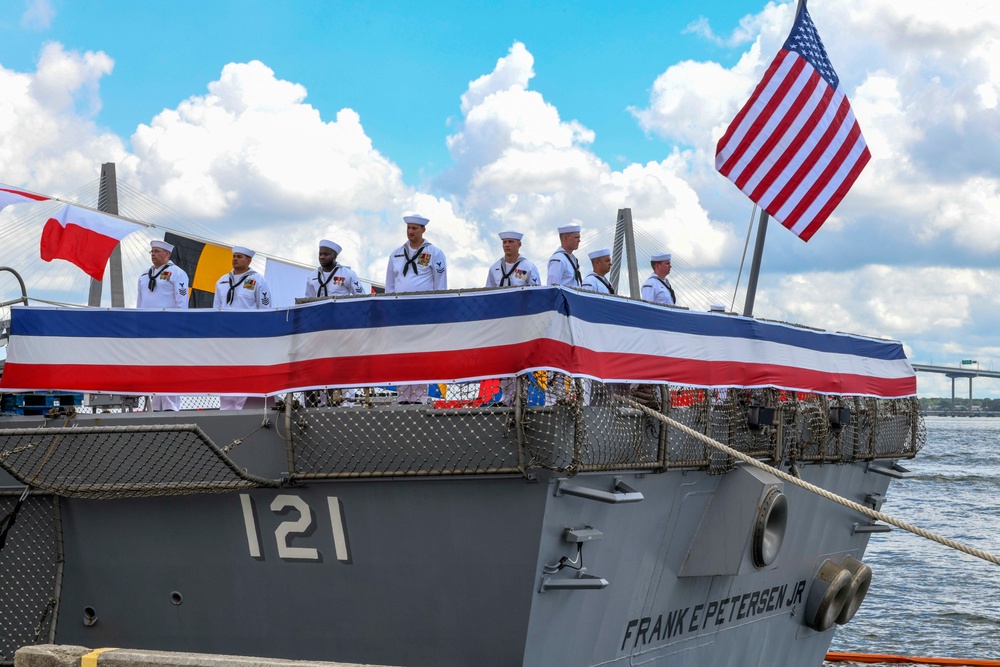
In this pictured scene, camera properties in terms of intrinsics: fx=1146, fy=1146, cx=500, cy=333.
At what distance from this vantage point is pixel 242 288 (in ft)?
34.0

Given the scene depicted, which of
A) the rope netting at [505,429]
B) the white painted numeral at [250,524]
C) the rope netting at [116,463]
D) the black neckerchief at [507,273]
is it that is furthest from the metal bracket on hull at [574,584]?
the black neckerchief at [507,273]

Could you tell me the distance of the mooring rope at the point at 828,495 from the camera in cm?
636

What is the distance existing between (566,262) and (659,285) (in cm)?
170

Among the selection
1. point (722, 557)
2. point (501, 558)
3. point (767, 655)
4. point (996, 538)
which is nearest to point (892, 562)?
point (996, 538)

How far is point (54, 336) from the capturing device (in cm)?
838

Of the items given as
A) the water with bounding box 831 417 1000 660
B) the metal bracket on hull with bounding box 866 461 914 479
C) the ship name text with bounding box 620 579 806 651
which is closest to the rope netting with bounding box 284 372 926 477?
the ship name text with bounding box 620 579 806 651

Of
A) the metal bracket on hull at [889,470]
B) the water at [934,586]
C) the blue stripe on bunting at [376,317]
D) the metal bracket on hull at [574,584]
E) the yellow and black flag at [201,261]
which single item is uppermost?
the yellow and black flag at [201,261]

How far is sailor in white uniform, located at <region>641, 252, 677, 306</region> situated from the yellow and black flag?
4831 mm

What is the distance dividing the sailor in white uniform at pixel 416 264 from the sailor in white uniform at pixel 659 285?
2.40 m

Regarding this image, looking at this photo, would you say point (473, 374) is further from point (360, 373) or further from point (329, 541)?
point (329, 541)

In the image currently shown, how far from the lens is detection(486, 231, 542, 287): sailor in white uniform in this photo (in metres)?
9.35

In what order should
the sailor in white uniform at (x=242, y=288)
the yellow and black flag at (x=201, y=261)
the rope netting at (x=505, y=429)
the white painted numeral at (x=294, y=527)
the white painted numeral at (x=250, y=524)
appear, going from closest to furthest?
the rope netting at (x=505, y=429)
the white painted numeral at (x=294, y=527)
the white painted numeral at (x=250, y=524)
the sailor in white uniform at (x=242, y=288)
the yellow and black flag at (x=201, y=261)

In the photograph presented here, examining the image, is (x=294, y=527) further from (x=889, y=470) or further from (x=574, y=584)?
(x=889, y=470)

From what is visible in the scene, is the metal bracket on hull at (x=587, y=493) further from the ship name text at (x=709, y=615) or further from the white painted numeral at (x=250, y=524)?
the white painted numeral at (x=250, y=524)
